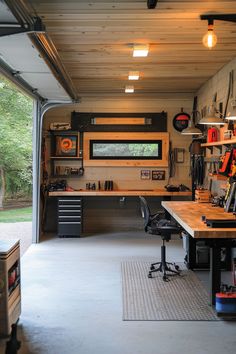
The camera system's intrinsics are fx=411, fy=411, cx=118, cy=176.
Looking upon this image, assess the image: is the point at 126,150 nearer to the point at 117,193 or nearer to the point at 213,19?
the point at 117,193

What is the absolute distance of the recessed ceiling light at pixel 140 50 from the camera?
4.79 m

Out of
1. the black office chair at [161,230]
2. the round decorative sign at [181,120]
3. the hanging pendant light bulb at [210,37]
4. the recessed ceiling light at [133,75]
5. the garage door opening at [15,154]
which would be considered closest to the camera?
the hanging pendant light bulb at [210,37]

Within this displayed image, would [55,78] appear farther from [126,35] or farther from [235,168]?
[235,168]

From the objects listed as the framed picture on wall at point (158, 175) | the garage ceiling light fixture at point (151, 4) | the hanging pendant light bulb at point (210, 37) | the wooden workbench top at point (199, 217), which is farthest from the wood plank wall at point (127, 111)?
the garage ceiling light fixture at point (151, 4)

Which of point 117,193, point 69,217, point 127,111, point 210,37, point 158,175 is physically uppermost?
point 210,37

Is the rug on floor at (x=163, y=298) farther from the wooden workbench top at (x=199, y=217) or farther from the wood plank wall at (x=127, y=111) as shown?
the wood plank wall at (x=127, y=111)

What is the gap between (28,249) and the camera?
6629 mm

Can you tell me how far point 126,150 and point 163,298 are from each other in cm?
445

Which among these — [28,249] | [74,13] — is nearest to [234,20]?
[74,13]

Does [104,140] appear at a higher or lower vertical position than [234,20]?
lower

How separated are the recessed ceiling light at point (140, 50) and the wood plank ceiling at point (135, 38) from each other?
65mm

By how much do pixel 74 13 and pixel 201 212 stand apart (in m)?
2.61

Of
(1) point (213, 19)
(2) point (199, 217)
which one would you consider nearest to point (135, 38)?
(1) point (213, 19)

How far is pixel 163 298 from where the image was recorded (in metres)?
4.25
